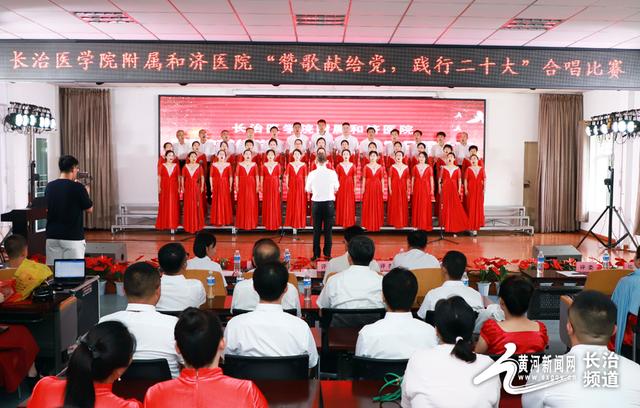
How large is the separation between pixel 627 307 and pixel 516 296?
1.35 metres

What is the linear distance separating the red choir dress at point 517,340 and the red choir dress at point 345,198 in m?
8.32

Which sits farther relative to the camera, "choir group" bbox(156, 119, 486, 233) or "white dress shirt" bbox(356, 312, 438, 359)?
"choir group" bbox(156, 119, 486, 233)

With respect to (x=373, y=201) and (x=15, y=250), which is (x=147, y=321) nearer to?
(x=15, y=250)

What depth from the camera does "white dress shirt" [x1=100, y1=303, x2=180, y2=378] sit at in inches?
98.3

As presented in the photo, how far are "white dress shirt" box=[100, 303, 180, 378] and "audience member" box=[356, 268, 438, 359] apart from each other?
764mm

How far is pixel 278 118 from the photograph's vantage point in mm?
12289

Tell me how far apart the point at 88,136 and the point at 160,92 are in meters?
1.60

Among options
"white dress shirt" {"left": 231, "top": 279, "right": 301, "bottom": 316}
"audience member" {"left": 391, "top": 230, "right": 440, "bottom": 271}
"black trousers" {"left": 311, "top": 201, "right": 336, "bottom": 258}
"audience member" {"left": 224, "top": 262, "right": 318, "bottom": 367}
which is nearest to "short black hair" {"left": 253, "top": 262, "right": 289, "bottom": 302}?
"audience member" {"left": 224, "top": 262, "right": 318, "bottom": 367}

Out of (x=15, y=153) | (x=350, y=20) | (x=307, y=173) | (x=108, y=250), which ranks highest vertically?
(x=350, y=20)

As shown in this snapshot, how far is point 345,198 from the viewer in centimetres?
1121

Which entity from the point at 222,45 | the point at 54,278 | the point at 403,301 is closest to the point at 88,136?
the point at 222,45

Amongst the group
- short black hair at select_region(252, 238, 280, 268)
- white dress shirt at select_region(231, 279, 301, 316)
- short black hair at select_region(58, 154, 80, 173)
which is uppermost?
short black hair at select_region(58, 154, 80, 173)

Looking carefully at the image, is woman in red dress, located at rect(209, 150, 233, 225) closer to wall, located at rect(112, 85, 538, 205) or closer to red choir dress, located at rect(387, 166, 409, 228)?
wall, located at rect(112, 85, 538, 205)

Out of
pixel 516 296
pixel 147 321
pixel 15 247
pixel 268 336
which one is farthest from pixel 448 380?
pixel 15 247
